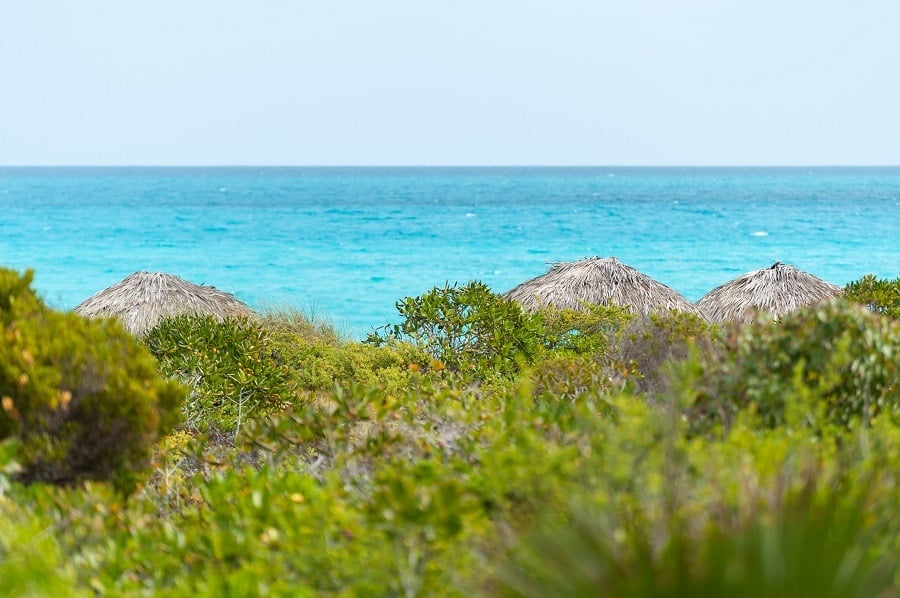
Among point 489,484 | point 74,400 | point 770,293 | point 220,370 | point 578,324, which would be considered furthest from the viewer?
point 770,293

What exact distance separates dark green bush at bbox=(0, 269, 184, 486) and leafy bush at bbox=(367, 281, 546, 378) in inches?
179

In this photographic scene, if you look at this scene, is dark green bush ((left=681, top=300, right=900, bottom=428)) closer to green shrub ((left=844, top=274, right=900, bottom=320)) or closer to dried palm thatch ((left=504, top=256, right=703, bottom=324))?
green shrub ((left=844, top=274, right=900, bottom=320))

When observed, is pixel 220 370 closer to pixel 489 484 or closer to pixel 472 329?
pixel 472 329

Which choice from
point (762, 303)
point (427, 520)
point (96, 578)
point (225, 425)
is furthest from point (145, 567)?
point (762, 303)

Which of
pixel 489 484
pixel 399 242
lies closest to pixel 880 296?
pixel 489 484

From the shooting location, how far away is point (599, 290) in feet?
40.1

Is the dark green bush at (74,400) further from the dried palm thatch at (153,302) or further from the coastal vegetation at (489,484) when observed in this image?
the dried palm thatch at (153,302)

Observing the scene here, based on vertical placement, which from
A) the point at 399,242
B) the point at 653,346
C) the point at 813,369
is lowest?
the point at 399,242

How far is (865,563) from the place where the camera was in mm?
2348

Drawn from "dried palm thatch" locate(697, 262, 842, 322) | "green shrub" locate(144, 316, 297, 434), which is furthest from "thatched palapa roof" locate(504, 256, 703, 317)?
"green shrub" locate(144, 316, 297, 434)

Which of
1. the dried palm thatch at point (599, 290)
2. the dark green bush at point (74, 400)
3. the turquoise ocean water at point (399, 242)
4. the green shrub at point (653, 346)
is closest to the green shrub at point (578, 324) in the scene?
the dried palm thatch at point (599, 290)

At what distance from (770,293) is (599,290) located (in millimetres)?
2793

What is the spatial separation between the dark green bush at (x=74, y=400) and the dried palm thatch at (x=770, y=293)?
10.2 m

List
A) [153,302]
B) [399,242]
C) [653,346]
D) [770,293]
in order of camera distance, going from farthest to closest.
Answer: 1. [399,242]
2. [770,293]
3. [153,302]
4. [653,346]
